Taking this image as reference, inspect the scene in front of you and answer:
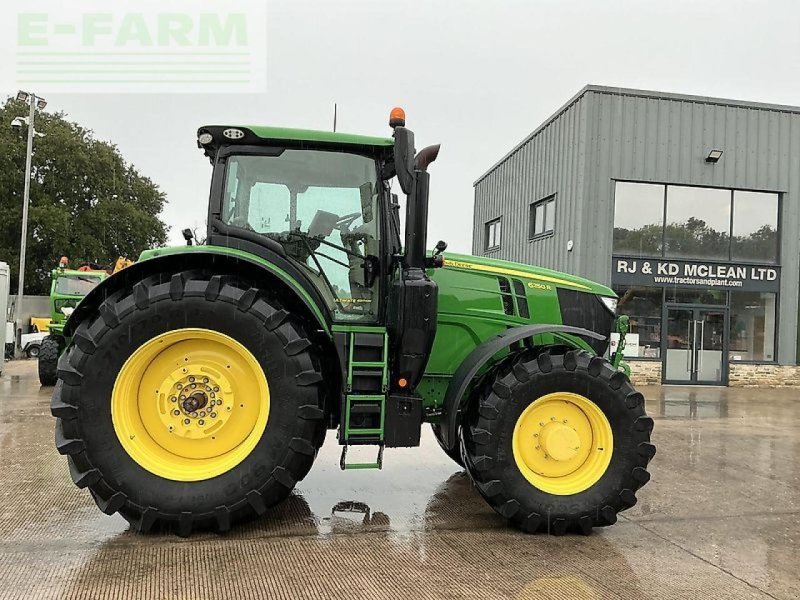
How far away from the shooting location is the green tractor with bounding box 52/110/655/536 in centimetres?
361

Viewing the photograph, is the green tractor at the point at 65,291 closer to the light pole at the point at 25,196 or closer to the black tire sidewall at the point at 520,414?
the light pole at the point at 25,196

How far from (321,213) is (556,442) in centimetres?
212

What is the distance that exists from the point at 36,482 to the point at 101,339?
199 cm

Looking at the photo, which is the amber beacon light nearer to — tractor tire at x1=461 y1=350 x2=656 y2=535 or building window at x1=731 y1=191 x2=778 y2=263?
tractor tire at x1=461 y1=350 x2=656 y2=535

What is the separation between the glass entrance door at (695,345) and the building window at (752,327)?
30 centimetres

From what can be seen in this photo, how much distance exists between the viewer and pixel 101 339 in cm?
359

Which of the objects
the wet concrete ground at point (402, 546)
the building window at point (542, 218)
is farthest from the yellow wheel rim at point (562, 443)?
the building window at point (542, 218)

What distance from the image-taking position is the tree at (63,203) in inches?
1064

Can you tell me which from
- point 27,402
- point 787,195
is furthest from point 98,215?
point 787,195

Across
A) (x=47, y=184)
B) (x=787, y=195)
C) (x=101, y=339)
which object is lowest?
(x=101, y=339)

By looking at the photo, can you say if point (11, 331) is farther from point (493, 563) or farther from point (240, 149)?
point (493, 563)

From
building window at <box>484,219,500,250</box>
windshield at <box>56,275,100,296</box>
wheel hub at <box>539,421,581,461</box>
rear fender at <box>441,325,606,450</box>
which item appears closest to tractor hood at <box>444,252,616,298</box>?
rear fender at <box>441,325,606,450</box>

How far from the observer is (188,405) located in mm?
3758

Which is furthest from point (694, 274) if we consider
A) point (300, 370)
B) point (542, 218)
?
point (300, 370)
